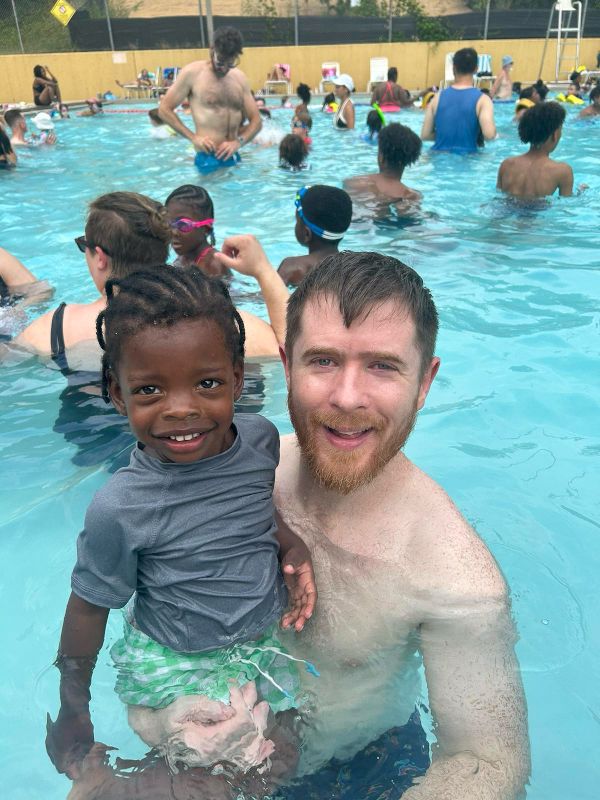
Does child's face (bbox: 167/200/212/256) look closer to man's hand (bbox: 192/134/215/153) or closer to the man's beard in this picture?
the man's beard

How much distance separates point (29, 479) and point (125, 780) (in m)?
2.66

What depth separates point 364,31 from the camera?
2755 centimetres

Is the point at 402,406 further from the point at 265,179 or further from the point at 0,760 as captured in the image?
the point at 265,179

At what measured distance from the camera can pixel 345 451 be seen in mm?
1987

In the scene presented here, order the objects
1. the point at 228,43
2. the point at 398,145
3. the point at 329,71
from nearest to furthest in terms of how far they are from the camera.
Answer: the point at 398,145
the point at 228,43
the point at 329,71

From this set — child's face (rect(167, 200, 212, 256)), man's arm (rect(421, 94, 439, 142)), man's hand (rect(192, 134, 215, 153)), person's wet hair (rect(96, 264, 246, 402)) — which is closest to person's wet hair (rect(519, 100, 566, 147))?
man's arm (rect(421, 94, 439, 142))

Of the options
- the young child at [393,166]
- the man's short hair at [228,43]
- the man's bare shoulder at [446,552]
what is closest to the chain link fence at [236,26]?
the man's short hair at [228,43]

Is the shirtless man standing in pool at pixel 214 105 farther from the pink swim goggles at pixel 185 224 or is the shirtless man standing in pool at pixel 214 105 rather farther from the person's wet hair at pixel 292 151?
the pink swim goggles at pixel 185 224

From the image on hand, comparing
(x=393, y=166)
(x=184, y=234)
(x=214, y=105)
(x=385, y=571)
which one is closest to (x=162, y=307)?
(x=385, y=571)

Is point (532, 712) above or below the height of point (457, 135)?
below

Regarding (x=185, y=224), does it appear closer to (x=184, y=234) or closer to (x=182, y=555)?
(x=184, y=234)

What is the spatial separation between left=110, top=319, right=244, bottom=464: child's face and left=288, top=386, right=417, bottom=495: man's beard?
10.0 inches

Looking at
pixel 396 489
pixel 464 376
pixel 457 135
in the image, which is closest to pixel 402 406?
pixel 396 489

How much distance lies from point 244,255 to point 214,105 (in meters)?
7.22
